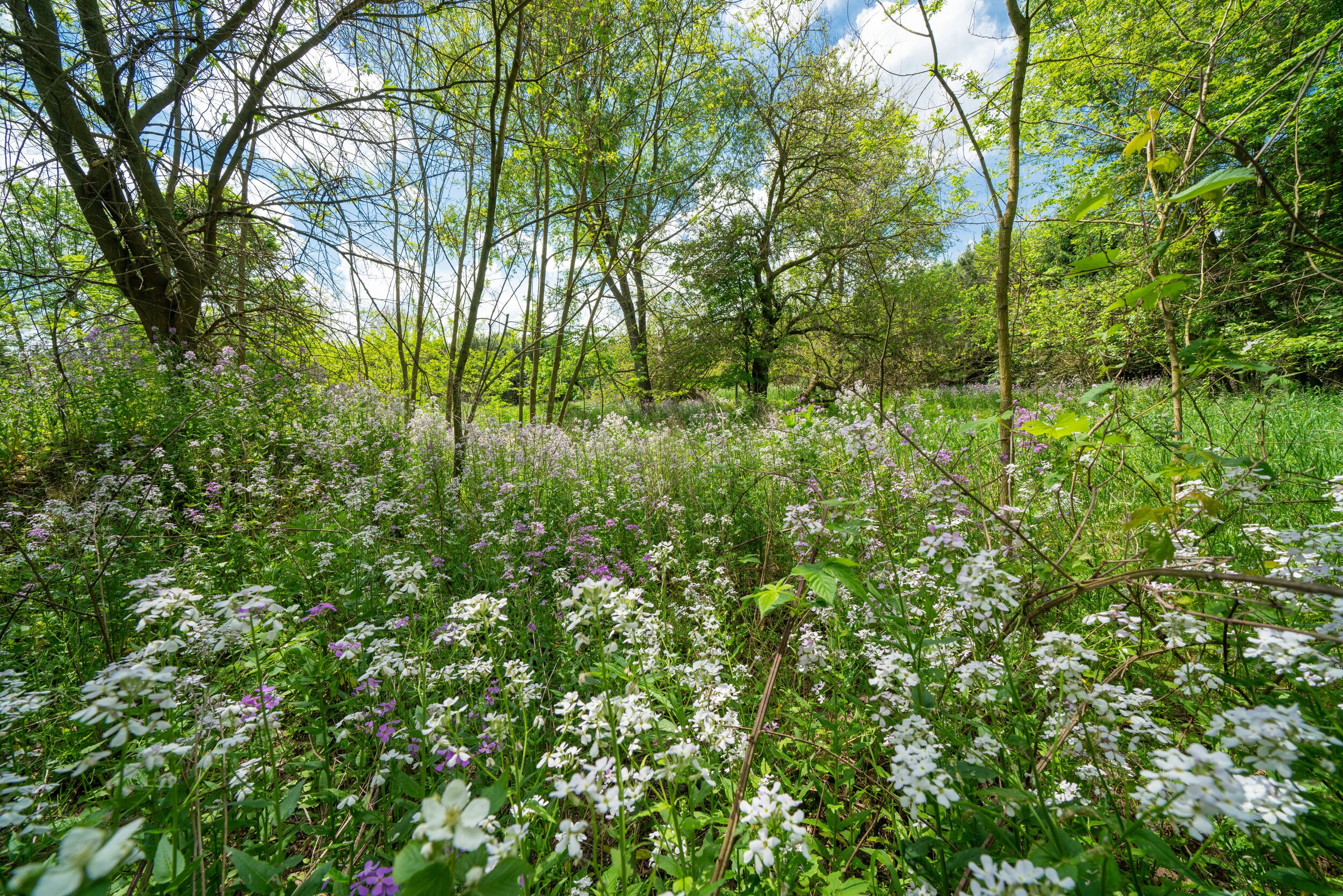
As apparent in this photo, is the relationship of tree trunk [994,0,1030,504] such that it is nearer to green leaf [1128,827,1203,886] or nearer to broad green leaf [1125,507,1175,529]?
broad green leaf [1125,507,1175,529]

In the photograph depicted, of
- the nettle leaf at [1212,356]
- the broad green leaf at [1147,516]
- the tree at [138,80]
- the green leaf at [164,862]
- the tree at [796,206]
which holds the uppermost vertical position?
the tree at [796,206]

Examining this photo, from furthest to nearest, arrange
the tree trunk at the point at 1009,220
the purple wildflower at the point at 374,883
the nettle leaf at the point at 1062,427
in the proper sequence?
the tree trunk at the point at 1009,220 < the nettle leaf at the point at 1062,427 < the purple wildflower at the point at 374,883

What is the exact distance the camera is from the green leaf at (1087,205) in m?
1.16

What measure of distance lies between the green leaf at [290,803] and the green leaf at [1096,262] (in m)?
2.44

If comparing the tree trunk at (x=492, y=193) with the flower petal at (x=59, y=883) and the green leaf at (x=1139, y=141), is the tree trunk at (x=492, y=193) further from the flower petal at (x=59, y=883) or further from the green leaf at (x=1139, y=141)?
the flower petal at (x=59, y=883)

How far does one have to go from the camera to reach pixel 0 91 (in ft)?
7.42

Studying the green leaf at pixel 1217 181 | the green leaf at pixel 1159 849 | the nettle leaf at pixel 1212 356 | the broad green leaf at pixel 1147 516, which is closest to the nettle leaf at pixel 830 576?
the green leaf at pixel 1159 849

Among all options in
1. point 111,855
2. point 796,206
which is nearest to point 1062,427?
point 111,855

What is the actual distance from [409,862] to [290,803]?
3.31 ft

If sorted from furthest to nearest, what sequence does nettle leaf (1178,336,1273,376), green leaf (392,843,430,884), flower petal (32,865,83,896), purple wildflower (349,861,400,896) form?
nettle leaf (1178,336,1273,376), purple wildflower (349,861,400,896), green leaf (392,843,430,884), flower petal (32,865,83,896)

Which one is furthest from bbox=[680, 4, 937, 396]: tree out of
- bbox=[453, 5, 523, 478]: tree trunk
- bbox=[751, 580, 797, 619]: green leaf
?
bbox=[751, 580, 797, 619]: green leaf

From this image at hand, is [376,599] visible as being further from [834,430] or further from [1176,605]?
[1176,605]

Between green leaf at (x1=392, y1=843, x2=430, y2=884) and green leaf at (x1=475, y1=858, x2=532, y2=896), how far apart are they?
0.27 ft

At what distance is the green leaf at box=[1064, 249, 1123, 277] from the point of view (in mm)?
1176
